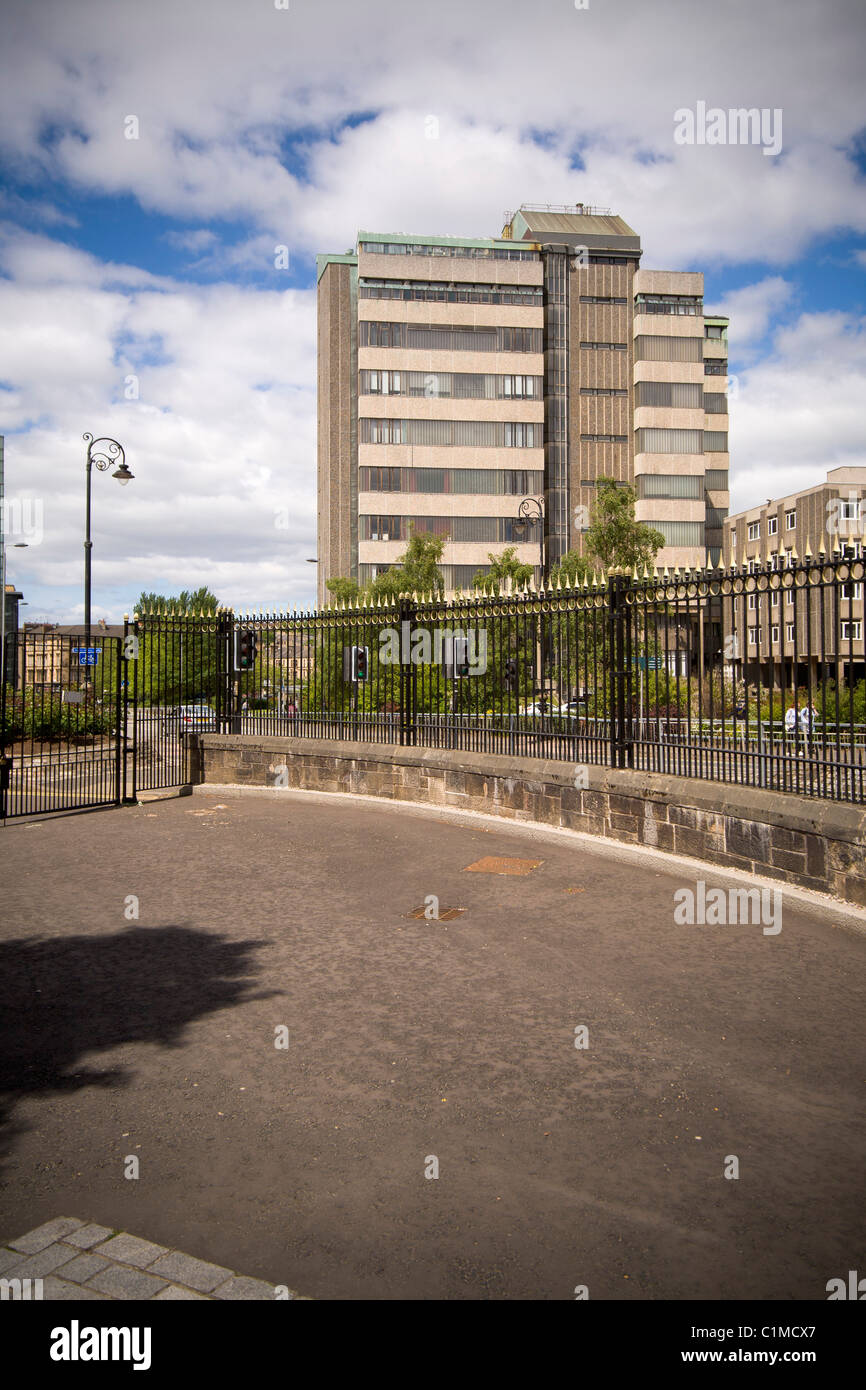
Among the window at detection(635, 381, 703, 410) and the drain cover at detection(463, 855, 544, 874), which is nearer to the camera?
the drain cover at detection(463, 855, 544, 874)

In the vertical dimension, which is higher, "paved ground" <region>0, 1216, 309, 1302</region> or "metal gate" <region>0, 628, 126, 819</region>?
"metal gate" <region>0, 628, 126, 819</region>

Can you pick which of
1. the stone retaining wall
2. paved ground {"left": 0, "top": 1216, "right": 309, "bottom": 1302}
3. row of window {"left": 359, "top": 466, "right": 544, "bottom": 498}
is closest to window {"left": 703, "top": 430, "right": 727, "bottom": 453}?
row of window {"left": 359, "top": 466, "right": 544, "bottom": 498}

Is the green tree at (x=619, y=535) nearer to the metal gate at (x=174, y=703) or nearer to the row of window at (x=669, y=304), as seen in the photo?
the metal gate at (x=174, y=703)

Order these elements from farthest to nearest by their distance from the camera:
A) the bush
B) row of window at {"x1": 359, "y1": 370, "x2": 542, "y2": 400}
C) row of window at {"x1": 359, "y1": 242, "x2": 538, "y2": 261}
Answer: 1. row of window at {"x1": 359, "y1": 242, "x2": 538, "y2": 261}
2. row of window at {"x1": 359, "y1": 370, "x2": 542, "y2": 400}
3. the bush

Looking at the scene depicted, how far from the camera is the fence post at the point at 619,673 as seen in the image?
1013 cm

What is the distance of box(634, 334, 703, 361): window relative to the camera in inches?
2490

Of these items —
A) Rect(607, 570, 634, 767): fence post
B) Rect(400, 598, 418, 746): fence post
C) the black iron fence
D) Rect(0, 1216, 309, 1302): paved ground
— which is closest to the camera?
Rect(0, 1216, 309, 1302): paved ground

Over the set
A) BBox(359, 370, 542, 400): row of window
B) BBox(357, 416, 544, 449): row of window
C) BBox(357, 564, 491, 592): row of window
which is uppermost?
BBox(359, 370, 542, 400): row of window

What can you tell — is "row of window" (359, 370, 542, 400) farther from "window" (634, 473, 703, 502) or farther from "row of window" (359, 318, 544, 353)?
"window" (634, 473, 703, 502)

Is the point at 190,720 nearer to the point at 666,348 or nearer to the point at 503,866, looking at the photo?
the point at 503,866

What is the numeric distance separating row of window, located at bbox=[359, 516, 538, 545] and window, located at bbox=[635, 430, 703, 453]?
38.2ft

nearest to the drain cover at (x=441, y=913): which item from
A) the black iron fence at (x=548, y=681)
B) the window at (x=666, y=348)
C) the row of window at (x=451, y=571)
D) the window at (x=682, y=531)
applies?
the black iron fence at (x=548, y=681)

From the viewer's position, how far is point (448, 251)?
6200 centimetres
